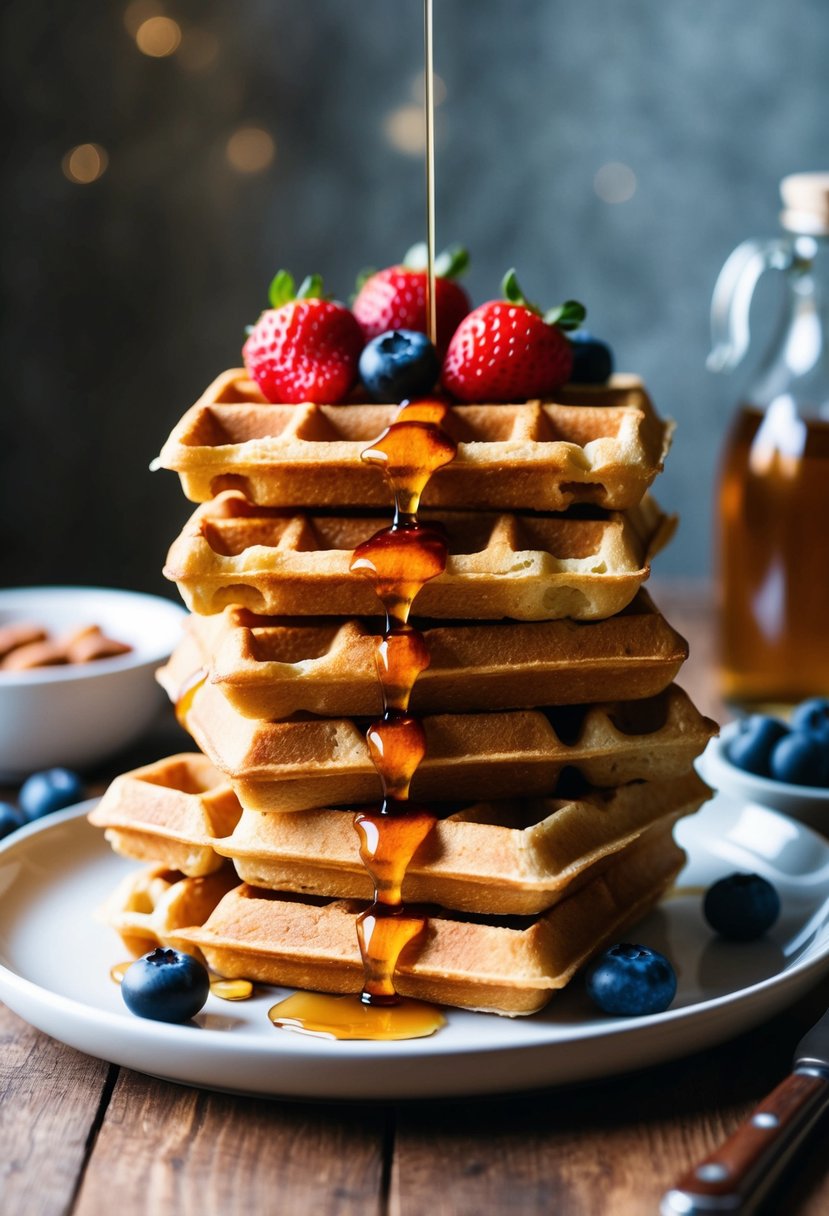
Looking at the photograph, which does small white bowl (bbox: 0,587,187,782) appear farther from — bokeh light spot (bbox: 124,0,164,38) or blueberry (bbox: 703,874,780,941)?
bokeh light spot (bbox: 124,0,164,38)

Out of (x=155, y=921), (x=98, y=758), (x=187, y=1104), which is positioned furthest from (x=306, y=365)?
(x=98, y=758)

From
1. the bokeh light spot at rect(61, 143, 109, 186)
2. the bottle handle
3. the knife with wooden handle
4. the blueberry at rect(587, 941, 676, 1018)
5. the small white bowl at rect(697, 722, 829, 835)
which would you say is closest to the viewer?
the knife with wooden handle

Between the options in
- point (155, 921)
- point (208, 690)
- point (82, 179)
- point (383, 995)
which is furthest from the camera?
point (82, 179)

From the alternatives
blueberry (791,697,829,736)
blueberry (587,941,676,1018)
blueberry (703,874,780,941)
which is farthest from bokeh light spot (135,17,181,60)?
blueberry (587,941,676,1018)

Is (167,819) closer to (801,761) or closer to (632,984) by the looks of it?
(632,984)

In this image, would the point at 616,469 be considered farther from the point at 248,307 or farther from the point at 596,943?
the point at 248,307

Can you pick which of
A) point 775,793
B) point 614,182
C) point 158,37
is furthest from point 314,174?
point 775,793

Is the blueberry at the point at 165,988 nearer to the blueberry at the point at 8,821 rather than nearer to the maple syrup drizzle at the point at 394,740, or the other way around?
the maple syrup drizzle at the point at 394,740
